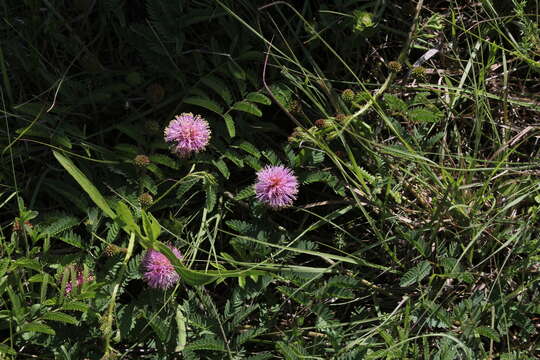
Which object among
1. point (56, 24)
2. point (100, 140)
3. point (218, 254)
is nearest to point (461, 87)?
point (218, 254)

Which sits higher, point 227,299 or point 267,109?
point 267,109

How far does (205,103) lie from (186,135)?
0.48 feet

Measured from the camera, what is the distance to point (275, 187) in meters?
2.14

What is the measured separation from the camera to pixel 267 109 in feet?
8.04

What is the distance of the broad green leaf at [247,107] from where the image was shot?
2260mm

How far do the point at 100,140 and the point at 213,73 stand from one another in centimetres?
44

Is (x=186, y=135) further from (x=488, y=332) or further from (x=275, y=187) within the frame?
(x=488, y=332)

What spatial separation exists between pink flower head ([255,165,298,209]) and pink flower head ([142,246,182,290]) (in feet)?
1.14

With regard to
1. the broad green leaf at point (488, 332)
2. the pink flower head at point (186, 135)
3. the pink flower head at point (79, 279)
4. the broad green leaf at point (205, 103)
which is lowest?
the broad green leaf at point (488, 332)

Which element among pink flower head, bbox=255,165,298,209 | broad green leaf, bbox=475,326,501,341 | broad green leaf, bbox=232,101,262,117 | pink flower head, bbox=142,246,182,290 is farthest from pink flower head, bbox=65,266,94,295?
broad green leaf, bbox=475,326,501,341

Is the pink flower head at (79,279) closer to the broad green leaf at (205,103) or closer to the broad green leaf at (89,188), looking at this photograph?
the broad green leaf at (89,188)

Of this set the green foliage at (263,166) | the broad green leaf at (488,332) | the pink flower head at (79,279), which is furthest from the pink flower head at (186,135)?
the broad green leaf at (488,332)

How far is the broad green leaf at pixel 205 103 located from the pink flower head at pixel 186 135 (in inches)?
3.1

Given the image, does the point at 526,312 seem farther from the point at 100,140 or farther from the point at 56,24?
the point at 56,24
